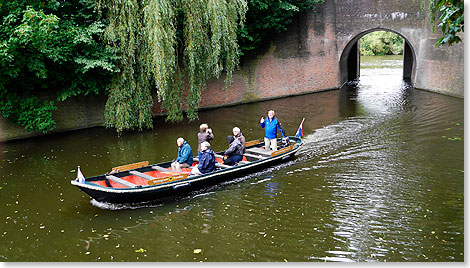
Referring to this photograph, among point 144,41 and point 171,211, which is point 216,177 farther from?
point 144,41

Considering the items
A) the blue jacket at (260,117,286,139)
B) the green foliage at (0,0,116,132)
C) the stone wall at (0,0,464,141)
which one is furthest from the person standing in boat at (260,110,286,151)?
the stone wall at (0,0,464,141)

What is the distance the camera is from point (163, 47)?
1371 centimetres

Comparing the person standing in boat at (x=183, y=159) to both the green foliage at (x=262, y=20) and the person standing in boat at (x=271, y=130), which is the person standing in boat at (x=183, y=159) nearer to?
the person standing in boat at (x=271, y=130)

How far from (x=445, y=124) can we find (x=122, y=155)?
1110 centimetres

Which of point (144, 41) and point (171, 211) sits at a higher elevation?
point (144, 41)

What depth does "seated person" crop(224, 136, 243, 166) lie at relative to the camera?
11.1 m

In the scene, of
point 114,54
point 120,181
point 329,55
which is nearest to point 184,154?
point 120,181

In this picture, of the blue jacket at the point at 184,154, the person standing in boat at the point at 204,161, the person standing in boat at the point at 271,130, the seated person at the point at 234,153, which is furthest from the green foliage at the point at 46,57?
the person standing in boat at the point at 204,161

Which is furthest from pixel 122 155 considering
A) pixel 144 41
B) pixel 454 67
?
pixel 454 67

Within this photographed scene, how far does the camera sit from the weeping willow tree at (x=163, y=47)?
13742 mm

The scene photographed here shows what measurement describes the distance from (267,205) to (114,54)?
8133 mm

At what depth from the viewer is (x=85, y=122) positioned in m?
17.2

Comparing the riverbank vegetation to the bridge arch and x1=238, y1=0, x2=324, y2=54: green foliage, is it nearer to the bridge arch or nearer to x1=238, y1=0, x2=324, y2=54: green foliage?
x1=238, y1=0, x2=324, y2=54: green foliage

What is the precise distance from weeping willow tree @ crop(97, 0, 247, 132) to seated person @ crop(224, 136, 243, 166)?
154 inches
